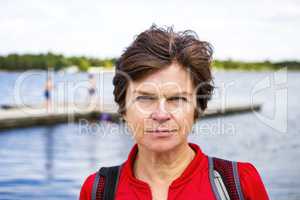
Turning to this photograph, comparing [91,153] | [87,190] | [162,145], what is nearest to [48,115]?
[91,153]

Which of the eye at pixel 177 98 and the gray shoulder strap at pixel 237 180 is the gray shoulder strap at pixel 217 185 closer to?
the gray shoulder strap at pixel 237 180

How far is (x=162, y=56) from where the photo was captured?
2.00 metres

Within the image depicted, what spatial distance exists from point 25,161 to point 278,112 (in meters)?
25.2

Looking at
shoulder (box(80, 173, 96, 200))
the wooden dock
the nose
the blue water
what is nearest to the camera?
the nose

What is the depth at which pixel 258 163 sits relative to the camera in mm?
18703

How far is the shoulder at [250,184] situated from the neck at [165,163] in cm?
20

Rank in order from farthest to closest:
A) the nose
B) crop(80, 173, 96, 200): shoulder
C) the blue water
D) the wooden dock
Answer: the wooden dock → the blue water → crop(80, 173, 96, 200): shoulder → the nose

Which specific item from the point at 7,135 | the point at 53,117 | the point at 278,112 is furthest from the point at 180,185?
the point at 278,112

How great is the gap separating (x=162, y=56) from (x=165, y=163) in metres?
0.40

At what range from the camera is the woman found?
200 centimetres

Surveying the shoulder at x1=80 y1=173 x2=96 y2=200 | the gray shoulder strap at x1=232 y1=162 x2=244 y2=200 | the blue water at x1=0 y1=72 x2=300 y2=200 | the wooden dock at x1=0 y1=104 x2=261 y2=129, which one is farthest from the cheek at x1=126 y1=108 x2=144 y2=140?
the wooden dock at x1=0 y1=104 x2=261 y2=129

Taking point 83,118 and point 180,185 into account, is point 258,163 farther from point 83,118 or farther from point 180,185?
point 180,185

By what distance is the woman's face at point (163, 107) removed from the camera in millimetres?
1992

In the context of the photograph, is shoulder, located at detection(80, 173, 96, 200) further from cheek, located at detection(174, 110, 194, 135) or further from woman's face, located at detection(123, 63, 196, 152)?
cheek, located at detection(174, 110, 194, 135)
